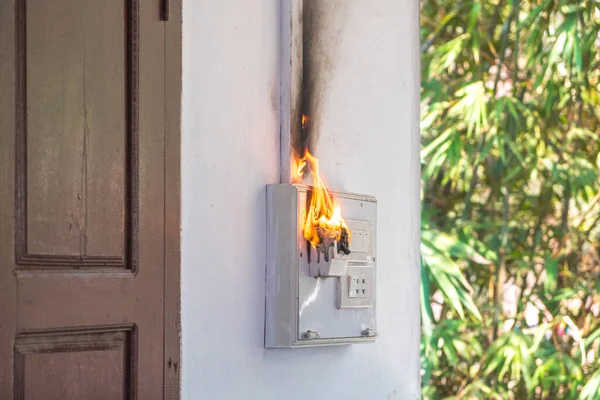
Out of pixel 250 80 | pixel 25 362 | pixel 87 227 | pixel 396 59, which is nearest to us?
pixel 25 362

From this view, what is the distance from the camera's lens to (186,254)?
6.86 feet

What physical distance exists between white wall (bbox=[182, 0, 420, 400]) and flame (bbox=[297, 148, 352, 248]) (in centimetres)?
6

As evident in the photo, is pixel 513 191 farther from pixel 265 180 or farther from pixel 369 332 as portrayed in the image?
pixel 265 180

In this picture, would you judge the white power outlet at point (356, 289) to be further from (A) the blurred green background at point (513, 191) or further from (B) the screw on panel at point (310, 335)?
(A) the blurred green background at point (513, 191)

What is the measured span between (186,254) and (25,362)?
0.47m

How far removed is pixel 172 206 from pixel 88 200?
0.23 meters

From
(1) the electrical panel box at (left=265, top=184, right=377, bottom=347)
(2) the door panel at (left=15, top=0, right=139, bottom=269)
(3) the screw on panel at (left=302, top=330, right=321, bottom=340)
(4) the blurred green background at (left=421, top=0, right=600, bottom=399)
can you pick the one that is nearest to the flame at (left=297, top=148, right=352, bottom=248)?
(1) the electrical panel box at (left=265, top=184, right=377, bottom=347)

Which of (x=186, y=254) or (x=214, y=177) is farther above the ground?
(x=214, y=177)

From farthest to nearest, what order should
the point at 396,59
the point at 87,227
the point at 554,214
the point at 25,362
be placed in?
the point at 554,214 → the point at 396,59 → the point at 87,227 → the point at 25,362

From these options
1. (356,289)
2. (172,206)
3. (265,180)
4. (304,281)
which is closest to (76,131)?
(172,206)

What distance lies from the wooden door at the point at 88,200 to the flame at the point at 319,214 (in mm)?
398

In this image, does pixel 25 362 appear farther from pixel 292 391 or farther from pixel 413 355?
pixel 413 355

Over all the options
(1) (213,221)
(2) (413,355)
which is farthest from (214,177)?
(2) (413,355)

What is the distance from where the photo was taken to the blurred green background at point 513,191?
435 cm
